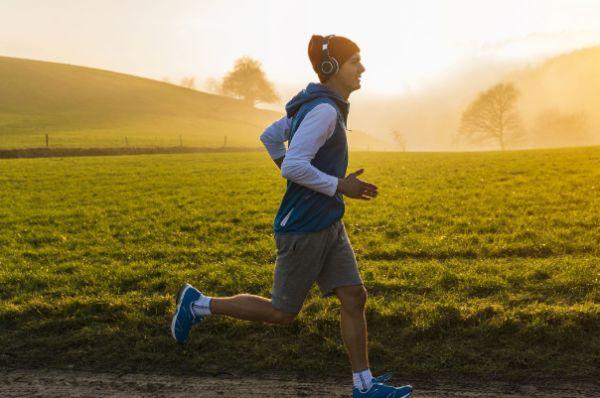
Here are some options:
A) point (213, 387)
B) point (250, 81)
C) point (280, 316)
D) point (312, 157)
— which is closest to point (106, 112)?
point (250, 81)

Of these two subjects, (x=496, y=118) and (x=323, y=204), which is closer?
(x=323, y=204)

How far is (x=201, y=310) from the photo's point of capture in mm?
4445

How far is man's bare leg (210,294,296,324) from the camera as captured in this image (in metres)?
4.22

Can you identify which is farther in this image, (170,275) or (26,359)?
(170,275)

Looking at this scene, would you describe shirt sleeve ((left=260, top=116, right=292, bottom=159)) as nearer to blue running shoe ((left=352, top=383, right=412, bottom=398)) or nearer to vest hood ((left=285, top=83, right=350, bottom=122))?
vest hood ((left=285, top=83, right=350, bottom=122))

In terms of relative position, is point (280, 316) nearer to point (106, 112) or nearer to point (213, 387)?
point (213, 387)

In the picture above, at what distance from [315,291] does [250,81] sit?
10502 centimetres

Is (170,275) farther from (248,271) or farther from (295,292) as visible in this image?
(295,292)

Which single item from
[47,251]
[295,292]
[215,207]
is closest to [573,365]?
[295,292]

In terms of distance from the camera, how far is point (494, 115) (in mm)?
80812

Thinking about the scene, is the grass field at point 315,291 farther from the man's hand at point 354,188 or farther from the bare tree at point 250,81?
the bare tree at point 250,81

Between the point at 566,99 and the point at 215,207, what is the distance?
564 ft

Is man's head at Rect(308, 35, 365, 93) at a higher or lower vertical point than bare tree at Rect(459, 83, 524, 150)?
lower

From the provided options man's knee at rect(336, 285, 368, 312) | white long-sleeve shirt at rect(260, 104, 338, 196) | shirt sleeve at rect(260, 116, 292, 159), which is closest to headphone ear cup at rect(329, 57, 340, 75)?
white long-sleeve shirt at rect(260, 104, 338, 196)
